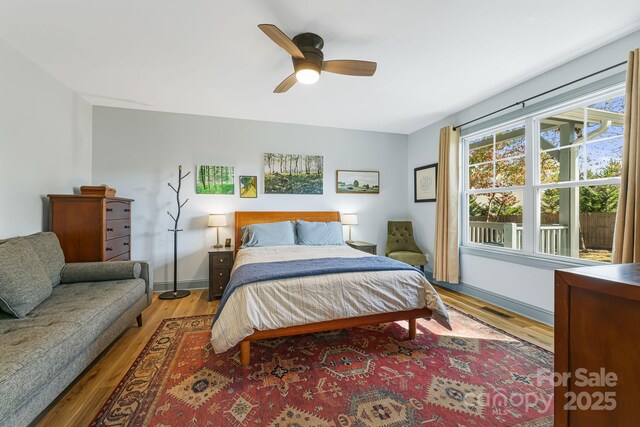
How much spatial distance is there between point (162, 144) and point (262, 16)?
106 inches

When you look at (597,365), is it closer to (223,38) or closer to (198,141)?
(223,38)

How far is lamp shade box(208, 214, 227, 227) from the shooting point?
3.74m

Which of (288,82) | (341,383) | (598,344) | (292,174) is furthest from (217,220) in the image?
(598,344)

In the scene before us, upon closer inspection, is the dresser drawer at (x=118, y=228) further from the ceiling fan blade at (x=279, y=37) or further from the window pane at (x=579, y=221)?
the window pane at (x=579, y=221)

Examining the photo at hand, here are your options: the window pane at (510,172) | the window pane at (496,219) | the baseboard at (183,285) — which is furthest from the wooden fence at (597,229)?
the baseboard at (183,285)

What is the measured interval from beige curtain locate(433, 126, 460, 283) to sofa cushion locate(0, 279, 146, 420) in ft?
12.6

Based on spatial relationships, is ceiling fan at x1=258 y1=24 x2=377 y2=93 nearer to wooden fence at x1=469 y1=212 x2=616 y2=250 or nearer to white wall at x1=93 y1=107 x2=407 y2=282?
white wall at x1=93 y1=107 x2=407 y2=282

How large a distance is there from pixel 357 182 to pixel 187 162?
9.11ft

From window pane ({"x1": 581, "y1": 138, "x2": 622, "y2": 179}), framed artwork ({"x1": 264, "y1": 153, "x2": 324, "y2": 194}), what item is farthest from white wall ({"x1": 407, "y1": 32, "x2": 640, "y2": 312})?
framed artwork ({"x1": 264, "y1": 153, "x2": 324, "y2": 194})

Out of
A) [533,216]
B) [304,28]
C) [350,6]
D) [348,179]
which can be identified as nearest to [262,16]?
[304,28]

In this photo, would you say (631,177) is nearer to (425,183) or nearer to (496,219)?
(496,219)

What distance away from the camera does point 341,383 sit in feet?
5.95

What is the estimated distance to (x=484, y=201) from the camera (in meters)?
3.69

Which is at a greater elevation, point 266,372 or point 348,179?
point 348,179
